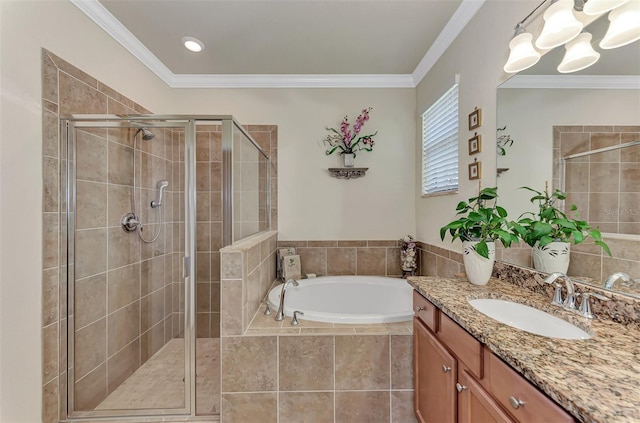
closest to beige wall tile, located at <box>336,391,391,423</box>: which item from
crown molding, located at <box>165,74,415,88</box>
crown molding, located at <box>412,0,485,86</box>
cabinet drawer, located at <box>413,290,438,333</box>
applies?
cabinet drawer, located at <box>413,290,438,333</box>

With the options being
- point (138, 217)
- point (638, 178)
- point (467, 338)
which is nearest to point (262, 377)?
point (467, 338)

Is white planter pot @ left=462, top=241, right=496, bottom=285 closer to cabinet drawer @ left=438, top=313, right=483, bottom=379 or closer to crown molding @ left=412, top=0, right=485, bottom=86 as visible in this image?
cabinet drawer @ left=438, top=313, right=483, bottom=379

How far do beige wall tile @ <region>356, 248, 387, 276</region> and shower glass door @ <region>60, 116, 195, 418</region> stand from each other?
1567 millimetres

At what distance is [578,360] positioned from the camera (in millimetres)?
659

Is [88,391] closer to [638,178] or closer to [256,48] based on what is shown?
[256,48]

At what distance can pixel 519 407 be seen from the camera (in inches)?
26.9

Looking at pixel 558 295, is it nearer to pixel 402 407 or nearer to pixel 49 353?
pixel 402 407

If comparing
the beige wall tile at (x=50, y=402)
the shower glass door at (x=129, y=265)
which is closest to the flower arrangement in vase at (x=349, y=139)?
the shower glass door at (x=129, y=265)

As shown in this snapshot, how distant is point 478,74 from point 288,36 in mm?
1325

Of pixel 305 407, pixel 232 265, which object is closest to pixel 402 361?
pixel 305 407

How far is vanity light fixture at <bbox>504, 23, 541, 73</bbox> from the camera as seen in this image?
1.17m

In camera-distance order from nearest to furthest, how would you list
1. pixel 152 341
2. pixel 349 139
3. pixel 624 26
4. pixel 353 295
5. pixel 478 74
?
pixel 624 26 → pixel 478 74 → pixel 152 341 → pixel 353 295 → pixel 349 139

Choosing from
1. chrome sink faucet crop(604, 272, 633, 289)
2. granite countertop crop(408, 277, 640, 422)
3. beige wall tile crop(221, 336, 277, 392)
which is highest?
chrome sink faucet crop(604, 272, 633, 289)
